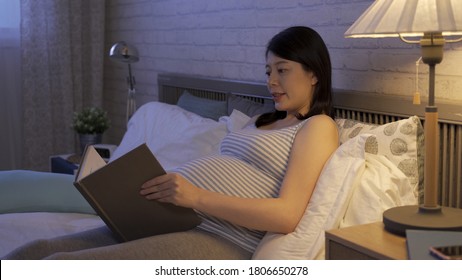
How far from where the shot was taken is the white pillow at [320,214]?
1.53 metres

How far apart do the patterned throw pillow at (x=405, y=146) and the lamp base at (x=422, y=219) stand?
9.4 inches

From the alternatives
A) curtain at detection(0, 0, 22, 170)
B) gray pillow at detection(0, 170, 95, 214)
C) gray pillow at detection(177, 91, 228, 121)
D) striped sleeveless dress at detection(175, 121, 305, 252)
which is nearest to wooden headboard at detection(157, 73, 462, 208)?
gray pillow at detection(177, 91, 228, 121)

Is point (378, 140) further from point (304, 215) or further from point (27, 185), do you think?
point (27, 185)

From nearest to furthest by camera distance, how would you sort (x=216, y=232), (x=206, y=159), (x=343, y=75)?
(x=216, y=232) → (x=206, y=159) → (x=343, y=75)

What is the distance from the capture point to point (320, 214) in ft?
5.06

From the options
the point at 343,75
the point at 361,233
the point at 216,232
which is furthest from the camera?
the point at 343,75

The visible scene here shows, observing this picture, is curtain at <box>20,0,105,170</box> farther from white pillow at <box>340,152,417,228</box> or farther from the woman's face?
white pillow at <box>340,152,417,228</box>

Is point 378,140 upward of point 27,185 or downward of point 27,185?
upward

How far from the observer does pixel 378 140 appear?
1692mm

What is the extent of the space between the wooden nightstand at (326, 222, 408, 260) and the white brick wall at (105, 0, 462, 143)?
58 centimetres

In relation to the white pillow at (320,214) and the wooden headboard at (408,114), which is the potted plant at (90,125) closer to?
the wooden headboard at (408,114)

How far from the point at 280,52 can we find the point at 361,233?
67cm

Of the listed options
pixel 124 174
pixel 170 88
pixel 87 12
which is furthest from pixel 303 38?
pixel 87 12

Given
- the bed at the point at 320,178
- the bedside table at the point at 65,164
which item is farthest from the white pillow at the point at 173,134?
the bedside table at the point at 65,164
